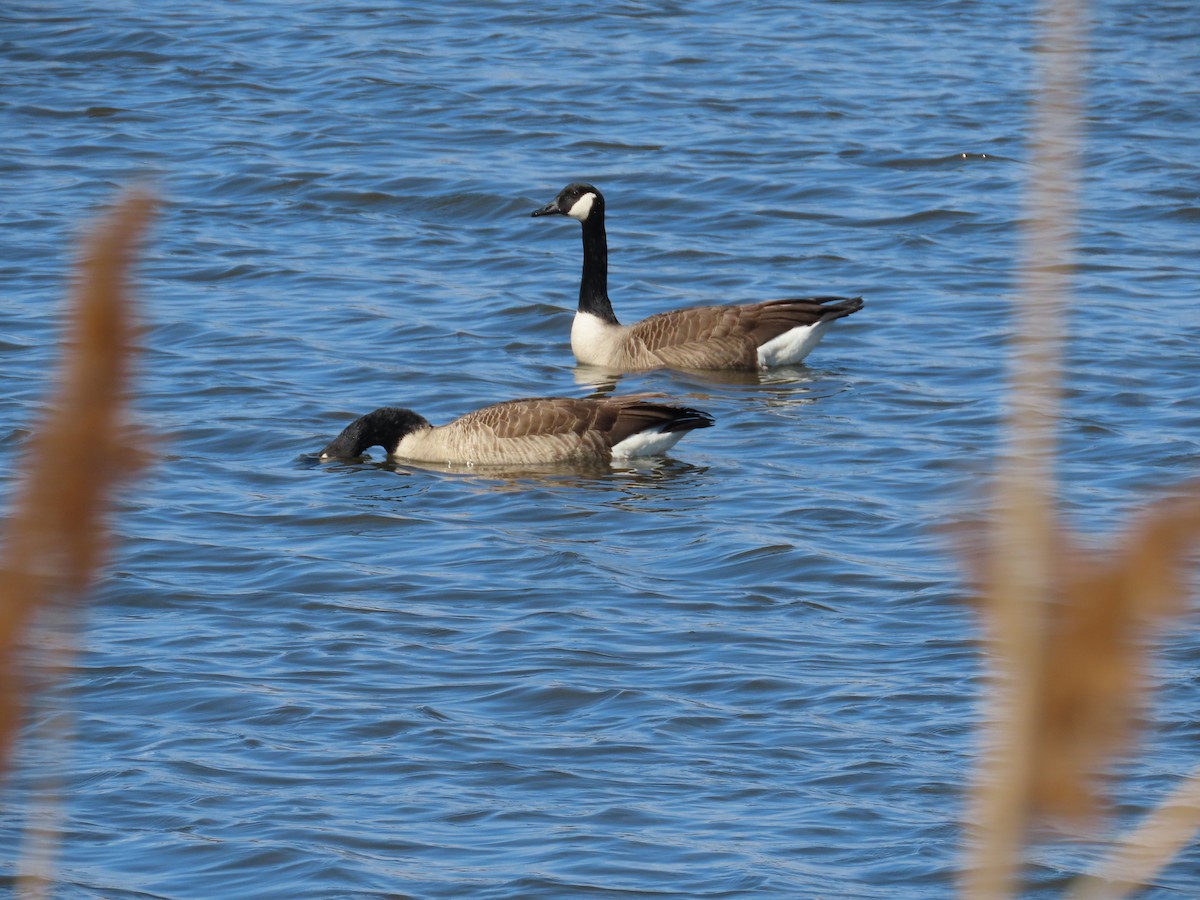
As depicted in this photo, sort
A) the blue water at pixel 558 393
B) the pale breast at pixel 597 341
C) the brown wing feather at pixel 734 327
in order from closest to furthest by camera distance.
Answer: the blue water at pixel 558 393 < the brown wing feather at pixel 734 327 < the pale breast at pixel 597 341

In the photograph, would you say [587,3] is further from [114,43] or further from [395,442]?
[395,442]

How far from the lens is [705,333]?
14.2 metres

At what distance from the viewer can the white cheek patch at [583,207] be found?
15.2 m

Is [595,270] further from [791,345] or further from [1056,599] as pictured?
[1056,599]

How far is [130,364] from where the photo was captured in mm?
1483

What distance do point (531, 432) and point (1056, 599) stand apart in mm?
10482

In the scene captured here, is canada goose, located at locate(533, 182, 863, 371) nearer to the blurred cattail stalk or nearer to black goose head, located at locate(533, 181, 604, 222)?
black goose head, located at locate(533, 181, 604, 222)

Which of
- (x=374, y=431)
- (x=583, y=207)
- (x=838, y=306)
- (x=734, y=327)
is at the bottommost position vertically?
(x=374, y=431)

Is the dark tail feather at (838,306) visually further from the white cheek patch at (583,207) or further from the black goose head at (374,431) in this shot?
the black goose head at (374,431)

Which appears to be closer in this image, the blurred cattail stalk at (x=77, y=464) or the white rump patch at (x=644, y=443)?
the blurred cattail stalk at (x=77, y=464)

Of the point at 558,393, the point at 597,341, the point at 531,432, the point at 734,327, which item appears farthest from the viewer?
the point at 597,341

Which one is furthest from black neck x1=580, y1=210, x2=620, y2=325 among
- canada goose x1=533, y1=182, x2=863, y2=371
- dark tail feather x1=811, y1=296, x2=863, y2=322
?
dark tail feather x1=811, y1=296, x2=863, y2=322

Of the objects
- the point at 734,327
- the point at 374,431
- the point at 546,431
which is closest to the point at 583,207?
the point at 734,327

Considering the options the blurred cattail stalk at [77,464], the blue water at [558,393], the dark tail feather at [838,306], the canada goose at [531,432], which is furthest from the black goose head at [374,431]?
the blurred cattail stalk at [77,464]
